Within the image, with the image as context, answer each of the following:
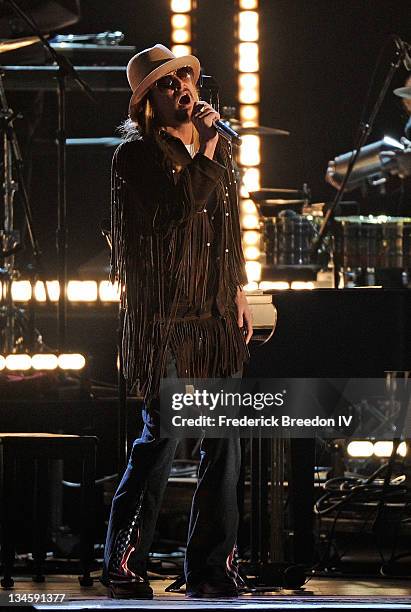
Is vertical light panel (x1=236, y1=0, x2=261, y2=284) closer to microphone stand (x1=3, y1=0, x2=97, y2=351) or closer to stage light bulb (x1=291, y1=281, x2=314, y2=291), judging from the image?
stage light bulb (x1=291, y1=281, x2=314, y2=291)

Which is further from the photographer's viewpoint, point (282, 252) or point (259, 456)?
point (282, 252)

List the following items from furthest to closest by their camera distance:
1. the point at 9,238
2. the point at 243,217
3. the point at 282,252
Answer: the point at 243,217 < the point at 282,252 < the point at 9,238

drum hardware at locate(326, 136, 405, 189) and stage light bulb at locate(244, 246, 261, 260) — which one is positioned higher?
drum hardware at locate(326, 136, 405, 189)

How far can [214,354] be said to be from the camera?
352 centimetres

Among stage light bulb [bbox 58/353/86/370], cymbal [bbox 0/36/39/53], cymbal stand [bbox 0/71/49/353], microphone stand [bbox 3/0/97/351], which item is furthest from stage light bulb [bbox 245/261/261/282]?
stage light bulb [bbox 58/353/86/370]

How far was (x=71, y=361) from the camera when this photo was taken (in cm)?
521

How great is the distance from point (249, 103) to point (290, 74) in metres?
0.46

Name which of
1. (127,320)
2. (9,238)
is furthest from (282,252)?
(127,320)

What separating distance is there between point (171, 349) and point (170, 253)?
10.9 inches

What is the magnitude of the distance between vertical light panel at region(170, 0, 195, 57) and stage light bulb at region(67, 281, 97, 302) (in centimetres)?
196

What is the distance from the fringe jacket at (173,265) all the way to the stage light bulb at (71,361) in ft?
5.36

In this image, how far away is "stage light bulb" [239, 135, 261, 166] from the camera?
842 centimetres

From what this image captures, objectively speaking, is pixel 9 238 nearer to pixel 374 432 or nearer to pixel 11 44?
pixel 11 44

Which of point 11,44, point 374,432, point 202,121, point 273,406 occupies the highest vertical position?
point 11,44
